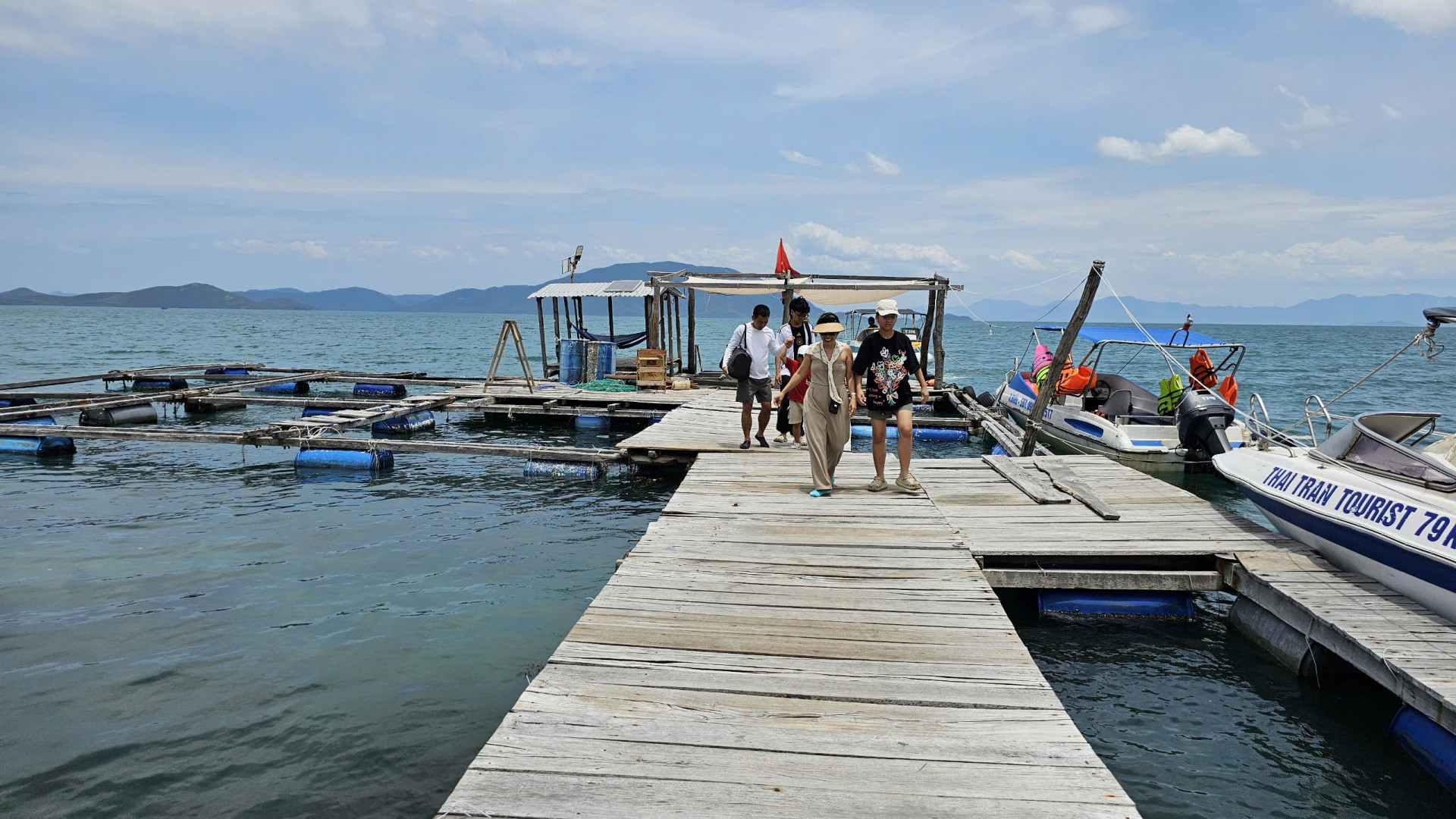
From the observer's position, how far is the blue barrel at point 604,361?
821 inches

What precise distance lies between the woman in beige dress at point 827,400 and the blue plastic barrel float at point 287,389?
20568mm

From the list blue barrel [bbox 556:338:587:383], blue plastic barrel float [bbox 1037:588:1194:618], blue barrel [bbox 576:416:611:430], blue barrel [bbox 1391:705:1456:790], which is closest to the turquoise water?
blue barrel [bbox 1391:705:1456:790]

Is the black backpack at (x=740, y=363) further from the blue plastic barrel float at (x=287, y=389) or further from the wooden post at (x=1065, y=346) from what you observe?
the blue plastic barrel float at (x=287, y=389)

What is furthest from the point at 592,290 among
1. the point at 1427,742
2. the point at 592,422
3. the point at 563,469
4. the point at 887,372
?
the point at 1427,742

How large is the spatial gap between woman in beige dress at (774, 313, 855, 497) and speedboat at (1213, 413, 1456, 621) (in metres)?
3.83

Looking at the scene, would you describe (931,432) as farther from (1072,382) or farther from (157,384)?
(157,384)

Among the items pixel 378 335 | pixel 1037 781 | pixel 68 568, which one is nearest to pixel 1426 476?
pixel 1037 781

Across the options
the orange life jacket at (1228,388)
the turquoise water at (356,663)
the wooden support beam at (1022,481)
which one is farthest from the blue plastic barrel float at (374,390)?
the orange life jacket at (1228,388)

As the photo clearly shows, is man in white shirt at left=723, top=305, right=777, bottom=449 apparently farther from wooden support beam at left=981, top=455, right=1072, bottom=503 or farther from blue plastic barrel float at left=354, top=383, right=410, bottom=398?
blue plastic barrel float at left=354, top=383, right=410, bottom=398

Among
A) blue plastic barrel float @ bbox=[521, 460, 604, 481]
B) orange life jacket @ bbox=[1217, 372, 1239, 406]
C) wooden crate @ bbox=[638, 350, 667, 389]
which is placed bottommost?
blue plastic barrel float @ bbox=[521, 460, 604, 481]

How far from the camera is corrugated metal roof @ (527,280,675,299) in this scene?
70.6 feet

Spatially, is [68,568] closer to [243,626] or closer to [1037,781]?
[243,626]

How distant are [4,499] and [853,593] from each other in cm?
1230

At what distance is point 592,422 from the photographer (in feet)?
59.6
